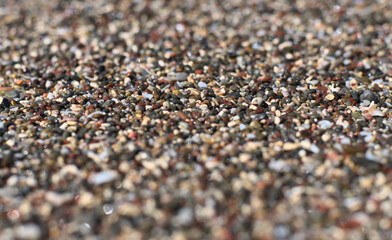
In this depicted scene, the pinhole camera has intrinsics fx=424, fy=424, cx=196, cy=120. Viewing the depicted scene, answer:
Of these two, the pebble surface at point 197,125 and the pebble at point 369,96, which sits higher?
the pebble surface at point 197,125

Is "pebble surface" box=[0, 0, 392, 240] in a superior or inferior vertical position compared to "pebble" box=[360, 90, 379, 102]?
superior

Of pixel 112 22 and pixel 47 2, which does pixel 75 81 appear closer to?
pixel 112 22

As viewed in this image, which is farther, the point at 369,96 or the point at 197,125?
the point at 369,96

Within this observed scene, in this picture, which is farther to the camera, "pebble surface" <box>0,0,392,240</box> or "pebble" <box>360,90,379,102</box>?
"pebble" <box>360,90,379,102</box>

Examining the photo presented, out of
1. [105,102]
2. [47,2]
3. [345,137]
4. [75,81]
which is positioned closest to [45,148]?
[105,102]

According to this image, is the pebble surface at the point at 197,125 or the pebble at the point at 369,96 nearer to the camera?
the pebble surface at the point at 197,125

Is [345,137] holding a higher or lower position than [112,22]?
lower

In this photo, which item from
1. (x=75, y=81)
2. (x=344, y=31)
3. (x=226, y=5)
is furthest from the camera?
(x=226, y=5)

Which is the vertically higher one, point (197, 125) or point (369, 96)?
point (197, 125)
